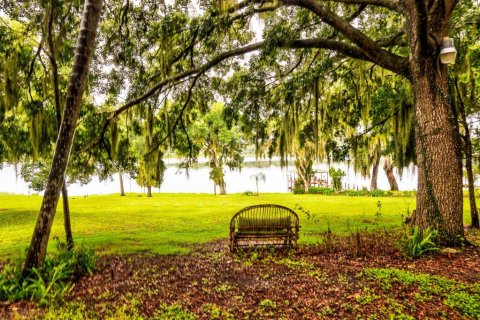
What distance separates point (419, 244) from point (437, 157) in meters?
1.72

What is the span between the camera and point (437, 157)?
612 cm

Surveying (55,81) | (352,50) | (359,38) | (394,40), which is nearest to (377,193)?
(394,40)

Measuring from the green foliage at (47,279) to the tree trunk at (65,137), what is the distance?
0.18 meters

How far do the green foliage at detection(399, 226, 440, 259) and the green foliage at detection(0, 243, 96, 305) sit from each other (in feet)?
19.9

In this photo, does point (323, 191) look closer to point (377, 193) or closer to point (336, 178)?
point (336, 178)

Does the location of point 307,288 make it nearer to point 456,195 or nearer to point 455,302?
point 455,302

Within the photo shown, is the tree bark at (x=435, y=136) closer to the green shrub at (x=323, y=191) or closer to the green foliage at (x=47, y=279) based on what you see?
the green foliage at (x=47, y=279)

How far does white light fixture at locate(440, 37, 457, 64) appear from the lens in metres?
5.54

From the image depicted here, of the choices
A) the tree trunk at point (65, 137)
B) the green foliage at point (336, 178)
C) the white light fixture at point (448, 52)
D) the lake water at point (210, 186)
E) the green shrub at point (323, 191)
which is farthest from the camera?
the green foliage at point (336, 178)

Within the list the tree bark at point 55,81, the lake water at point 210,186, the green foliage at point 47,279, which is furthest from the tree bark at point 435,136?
the tree bark at point 55,81

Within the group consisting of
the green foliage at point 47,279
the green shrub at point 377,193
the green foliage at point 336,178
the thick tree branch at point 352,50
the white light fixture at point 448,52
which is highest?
the thick tree branch at point 352,50

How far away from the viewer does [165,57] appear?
7.87m

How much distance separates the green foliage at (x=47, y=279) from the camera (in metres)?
4.75

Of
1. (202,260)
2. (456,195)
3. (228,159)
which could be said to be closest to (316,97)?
(456,195)
